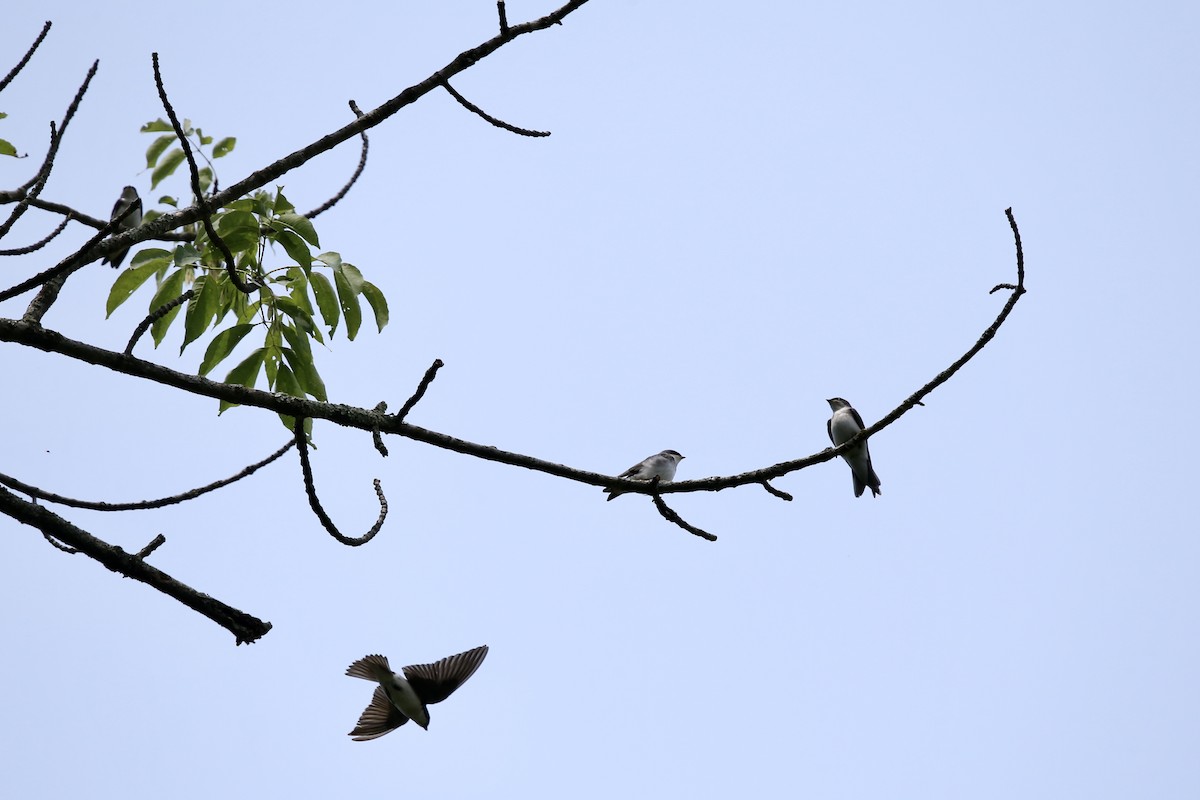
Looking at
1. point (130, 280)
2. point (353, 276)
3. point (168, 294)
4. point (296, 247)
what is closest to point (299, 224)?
point (296, 247)

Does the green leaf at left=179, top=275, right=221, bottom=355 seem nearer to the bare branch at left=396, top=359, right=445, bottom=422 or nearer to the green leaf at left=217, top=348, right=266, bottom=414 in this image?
the green leaf at left=217, top=348, right=266, bottom=414

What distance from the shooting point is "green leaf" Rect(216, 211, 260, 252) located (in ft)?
12.4

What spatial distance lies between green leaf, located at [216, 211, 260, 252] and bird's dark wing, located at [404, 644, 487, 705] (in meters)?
2.01

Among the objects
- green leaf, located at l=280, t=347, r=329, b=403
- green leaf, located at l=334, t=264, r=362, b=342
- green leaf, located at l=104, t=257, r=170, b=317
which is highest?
green leaf, located at l=104, t=257, r=170, b=317

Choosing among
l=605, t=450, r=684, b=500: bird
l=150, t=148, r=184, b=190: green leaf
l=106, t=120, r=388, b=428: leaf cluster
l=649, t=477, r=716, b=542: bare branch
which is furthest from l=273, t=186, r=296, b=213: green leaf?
l=605, t=450, r=684, b=500: bird

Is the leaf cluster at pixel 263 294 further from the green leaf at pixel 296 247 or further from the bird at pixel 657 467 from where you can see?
the bird at pixel 657 467

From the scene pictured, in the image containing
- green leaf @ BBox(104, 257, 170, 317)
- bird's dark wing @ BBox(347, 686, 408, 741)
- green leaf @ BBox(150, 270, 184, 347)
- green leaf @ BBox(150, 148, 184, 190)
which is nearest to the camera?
green leaf @ BBox(150, 270, 184, 347)

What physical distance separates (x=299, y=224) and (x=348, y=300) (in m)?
0.35

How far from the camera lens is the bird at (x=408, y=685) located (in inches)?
189

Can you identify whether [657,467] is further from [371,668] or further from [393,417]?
[393,417]

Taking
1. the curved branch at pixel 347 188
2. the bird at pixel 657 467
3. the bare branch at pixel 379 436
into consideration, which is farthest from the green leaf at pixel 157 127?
the bird at pixel 657 467

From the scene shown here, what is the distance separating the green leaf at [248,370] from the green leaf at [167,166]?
3.03 metres

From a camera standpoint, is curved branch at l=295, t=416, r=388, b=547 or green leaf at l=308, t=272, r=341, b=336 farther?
green leaf at l=308, t=272, r=341, b=336

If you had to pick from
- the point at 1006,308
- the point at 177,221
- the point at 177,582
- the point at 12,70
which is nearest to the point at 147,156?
the point at 12,70
